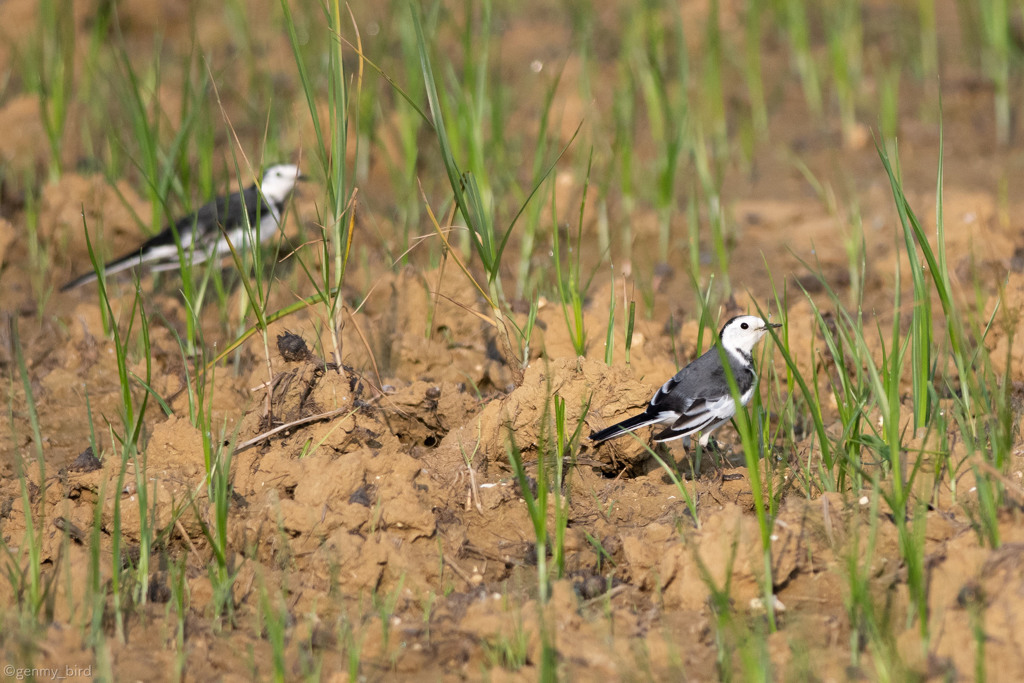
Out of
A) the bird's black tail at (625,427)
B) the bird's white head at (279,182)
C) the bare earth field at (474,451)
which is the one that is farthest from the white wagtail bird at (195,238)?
the bird's black tail at (625,427)

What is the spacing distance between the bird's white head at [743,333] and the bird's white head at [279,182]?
3209 mm

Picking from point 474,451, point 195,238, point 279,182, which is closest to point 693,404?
point 474,451

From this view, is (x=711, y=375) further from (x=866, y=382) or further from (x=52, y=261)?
(x=52, y=261)

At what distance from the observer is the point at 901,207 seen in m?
3.55

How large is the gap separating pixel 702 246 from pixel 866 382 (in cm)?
252

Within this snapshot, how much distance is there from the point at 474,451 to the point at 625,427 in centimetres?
57

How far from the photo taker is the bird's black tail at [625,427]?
3.85 metres

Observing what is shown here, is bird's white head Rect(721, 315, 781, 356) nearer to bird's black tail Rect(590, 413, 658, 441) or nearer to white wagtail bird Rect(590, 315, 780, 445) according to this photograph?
white wagtail bird Rect(590, 315, 780, 445)

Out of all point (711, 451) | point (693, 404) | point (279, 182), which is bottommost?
point (711, 451)

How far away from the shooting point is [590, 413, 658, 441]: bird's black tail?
3846mm

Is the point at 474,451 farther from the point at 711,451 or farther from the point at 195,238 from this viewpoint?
the point at 195,238

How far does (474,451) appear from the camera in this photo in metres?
3.82

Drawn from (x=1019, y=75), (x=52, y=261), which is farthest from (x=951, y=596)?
(x=1019, y=75)

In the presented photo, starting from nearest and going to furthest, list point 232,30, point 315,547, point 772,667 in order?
1. point 772,667
2. point 315,547
3. point 232,30
